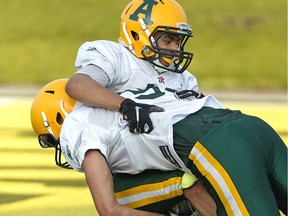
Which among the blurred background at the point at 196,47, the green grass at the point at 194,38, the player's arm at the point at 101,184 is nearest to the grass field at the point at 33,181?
the blurred background at the point at 196,47

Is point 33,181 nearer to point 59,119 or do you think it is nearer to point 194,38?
point 59,119

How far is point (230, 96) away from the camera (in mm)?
16609

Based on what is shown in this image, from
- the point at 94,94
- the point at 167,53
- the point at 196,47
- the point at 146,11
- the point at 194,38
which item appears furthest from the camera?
the point at 194,38

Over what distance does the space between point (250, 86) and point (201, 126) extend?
1568 cm

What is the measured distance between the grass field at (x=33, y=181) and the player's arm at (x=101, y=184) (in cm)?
161

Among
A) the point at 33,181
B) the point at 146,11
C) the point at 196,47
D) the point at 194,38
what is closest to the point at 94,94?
the point at 146,11

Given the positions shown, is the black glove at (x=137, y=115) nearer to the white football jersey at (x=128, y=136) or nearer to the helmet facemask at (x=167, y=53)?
the white football jersey at (x=128, y=136)

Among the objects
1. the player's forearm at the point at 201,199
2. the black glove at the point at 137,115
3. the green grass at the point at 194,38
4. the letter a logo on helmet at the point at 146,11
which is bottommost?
the green grass at the point at 194,38

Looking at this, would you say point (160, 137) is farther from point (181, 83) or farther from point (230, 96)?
point (230, 96)

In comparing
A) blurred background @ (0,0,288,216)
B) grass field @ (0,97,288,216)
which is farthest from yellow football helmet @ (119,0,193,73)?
blurred background @ (0,0,288,216)

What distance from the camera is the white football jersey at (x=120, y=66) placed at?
14.7ft

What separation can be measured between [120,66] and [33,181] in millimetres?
2706

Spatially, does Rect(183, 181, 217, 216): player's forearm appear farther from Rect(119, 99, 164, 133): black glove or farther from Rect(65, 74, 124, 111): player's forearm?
Rect(65, 74, 124, 111): player's forearm

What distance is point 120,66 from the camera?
178 inches
